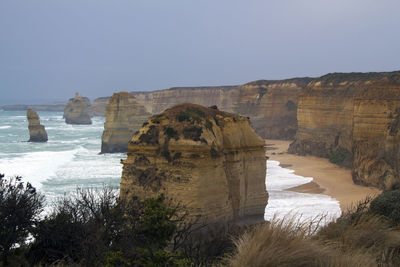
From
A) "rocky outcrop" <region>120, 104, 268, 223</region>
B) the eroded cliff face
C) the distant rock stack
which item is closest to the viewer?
"rocky outcrop" <region>120, 104, 268, 223</region>

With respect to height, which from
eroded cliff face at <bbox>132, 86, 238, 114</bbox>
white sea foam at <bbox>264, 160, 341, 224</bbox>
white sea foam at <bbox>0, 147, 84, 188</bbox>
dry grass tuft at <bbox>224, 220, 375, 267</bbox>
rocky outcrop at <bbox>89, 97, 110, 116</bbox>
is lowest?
white sea foam at <bbox>0, 147, 84, 188</bbox>

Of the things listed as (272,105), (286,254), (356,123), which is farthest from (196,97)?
(286,254)

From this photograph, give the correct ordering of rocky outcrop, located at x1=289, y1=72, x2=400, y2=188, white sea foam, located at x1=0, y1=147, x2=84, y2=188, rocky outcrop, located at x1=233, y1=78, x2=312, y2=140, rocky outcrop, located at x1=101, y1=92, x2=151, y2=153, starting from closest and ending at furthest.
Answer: rocky outcrop, located at x1=289, y1=72, x2=400, y2=188 < white sea foam, located at x1=0, y1=147, x2=84, y2=188 < rocky outcrop, located at x1=101, y1=92, x2=151, y2=153 < rocky outcrop, located at x1=233, y1=78, x2=312, y2=140

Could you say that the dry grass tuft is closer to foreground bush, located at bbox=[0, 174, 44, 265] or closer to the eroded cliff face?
foreground bush, located at bbox=[0, 174, 44, 265]

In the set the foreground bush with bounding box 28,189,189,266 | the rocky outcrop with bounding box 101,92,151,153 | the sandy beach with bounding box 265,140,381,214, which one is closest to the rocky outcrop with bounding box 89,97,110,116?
the rocky outcrop with bounding box 101,92,151,153

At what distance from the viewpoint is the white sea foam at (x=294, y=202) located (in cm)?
1893

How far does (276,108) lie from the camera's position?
59750mm

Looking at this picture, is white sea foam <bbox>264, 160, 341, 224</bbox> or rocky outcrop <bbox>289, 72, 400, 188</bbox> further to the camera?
rocky outcrop <bbox>289, 72, 400, 188</bbox>

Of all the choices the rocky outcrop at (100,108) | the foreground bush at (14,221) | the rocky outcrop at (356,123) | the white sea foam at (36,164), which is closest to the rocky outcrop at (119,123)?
the white sea foam at (36,164)

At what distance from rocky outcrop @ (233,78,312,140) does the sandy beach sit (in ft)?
43.5

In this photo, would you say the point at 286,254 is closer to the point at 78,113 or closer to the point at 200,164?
the point at 200,164

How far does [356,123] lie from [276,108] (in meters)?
32.7

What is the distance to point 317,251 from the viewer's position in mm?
5637

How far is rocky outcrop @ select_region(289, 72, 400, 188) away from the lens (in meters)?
24.4
